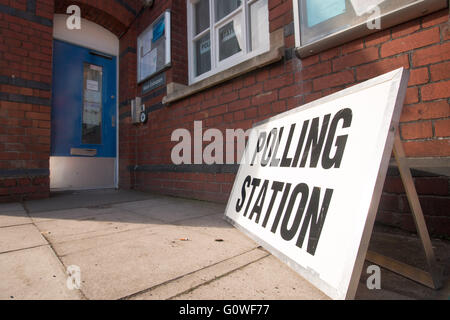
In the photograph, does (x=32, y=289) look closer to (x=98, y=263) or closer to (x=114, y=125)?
(x=98, y=263)

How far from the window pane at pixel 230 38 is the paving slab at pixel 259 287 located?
8.69 ft

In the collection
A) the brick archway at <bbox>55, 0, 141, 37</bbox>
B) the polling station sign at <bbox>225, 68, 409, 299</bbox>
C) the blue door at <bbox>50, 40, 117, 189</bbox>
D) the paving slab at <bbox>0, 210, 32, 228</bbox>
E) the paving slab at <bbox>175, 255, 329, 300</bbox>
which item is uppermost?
the brick archway at <bbox>55, 0, 141, 37</bbox>

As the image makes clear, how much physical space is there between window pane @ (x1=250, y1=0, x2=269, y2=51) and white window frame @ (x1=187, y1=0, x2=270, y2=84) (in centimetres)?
4

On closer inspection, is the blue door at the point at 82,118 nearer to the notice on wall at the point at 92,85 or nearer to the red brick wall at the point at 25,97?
the notice on wall at the point at 92,85

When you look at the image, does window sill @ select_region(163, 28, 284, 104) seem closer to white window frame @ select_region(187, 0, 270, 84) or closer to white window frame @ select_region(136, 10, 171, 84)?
white window frame @ select_region(187, 0, 270, 84)

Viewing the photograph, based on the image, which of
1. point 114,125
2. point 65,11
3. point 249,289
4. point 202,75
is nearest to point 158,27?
point 202,75

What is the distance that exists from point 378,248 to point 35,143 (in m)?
4.12

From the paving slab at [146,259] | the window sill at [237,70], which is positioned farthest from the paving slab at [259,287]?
the window sill at [237,70]

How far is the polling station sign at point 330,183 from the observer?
83 cm

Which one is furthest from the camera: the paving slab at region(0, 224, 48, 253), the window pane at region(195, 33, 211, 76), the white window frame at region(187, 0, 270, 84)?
the window pane at region(195, 33, 211, 76)

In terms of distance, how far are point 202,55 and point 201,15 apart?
2.09ft

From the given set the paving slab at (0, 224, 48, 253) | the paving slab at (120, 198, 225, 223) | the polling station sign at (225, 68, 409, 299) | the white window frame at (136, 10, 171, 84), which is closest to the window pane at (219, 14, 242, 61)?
the white window frame at (136, 10, 171, 84)

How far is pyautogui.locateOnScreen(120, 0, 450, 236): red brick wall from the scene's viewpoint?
4.64 feet

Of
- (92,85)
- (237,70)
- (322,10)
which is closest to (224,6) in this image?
(237,70)
